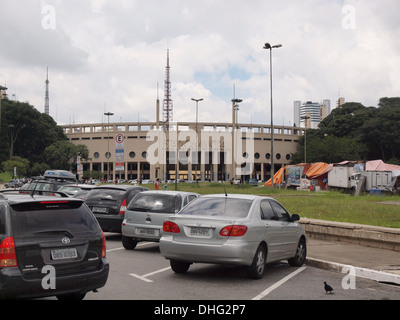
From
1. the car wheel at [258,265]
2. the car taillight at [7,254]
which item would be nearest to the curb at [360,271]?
the car wheel at [258,265]

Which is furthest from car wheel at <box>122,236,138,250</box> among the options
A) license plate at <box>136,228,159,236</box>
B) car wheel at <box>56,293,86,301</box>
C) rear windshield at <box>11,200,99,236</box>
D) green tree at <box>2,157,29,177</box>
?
green tree at <box>2,157,29,177</box>

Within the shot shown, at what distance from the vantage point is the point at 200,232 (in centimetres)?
852

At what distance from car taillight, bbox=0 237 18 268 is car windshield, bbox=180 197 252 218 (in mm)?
4094

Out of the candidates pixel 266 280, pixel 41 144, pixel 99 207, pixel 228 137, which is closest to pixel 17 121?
pixel 41 144

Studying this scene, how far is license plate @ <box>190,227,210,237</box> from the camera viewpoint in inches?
333

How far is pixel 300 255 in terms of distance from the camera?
414 inches

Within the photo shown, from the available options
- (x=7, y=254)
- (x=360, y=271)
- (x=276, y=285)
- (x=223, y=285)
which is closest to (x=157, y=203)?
(x=223, y=285)

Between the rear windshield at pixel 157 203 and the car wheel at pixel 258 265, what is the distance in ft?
12.2

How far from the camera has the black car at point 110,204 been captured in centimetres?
1395

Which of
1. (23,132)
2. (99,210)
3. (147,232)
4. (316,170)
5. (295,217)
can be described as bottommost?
(147,232)

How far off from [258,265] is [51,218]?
13.4 feet

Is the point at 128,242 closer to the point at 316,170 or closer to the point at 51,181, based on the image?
the point at 51,181
